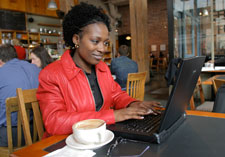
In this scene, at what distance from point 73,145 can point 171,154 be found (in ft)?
1.08

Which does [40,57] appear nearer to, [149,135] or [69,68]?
[69,68]

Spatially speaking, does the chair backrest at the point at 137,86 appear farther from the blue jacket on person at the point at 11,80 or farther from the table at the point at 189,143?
the table at the point at 189,143

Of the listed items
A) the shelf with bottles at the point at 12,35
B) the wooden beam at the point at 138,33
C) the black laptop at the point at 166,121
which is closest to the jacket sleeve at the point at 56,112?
the black laptop at the point at 166,121

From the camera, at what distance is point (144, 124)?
0.90 m

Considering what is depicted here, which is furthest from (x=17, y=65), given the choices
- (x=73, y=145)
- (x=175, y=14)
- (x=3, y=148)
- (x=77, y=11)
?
(x=175, y=14)

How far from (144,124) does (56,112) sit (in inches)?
16.5

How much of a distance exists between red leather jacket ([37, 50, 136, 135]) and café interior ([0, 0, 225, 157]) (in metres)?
0.10

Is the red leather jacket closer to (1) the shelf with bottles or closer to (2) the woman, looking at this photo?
(2) the woman

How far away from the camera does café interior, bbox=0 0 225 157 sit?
0.72 m

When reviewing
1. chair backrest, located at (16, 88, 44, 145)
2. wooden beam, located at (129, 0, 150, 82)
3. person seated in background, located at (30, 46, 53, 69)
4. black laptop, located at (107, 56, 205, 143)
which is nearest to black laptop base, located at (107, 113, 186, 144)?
black laptop, located at (107, 56, 205, 143)

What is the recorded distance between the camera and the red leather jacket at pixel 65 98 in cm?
96

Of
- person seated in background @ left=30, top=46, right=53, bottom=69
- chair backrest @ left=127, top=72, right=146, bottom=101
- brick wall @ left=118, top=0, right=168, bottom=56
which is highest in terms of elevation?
brick wall @ left=118, top=0, right=168, bottom=56

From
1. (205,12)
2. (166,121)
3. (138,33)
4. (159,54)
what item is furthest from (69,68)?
(159,54)

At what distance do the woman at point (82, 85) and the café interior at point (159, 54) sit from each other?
4.8 inches
